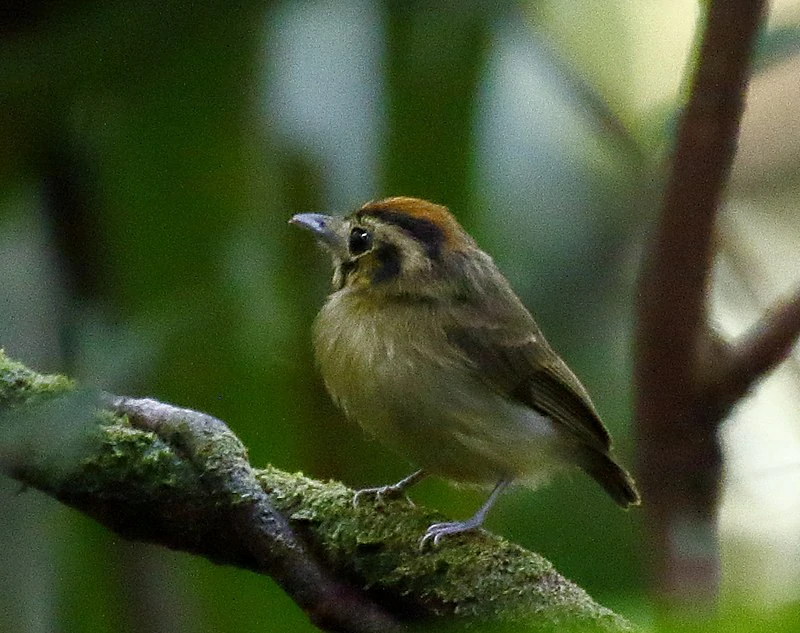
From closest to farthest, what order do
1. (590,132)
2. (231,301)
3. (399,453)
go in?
(231,301), (399,453), (590,132)

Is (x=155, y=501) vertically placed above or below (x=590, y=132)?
below

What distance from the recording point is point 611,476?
299cm

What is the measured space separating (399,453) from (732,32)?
1.19m

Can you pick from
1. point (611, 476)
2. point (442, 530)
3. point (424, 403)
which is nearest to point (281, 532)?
point (442, 530)

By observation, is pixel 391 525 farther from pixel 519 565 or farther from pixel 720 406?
pixel 720 406

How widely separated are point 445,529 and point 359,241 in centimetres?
88

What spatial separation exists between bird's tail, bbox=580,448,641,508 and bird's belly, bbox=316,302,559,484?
0.27 m

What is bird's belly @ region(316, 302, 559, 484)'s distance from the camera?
2.54 m

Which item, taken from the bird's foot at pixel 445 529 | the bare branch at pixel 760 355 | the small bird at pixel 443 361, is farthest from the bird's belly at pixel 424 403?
the bare branch at pixel 760 355

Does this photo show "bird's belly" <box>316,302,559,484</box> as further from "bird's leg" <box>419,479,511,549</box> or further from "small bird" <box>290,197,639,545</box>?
"bird's leg" <box>419,479,511,549</box>

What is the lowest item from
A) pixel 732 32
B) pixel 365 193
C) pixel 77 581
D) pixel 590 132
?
pixel 77 581

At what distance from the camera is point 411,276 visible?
2.78 m

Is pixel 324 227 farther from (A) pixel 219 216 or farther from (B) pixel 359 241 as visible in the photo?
(A) pixel 219 216

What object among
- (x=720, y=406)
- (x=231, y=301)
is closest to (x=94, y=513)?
(x=231, y=301)
